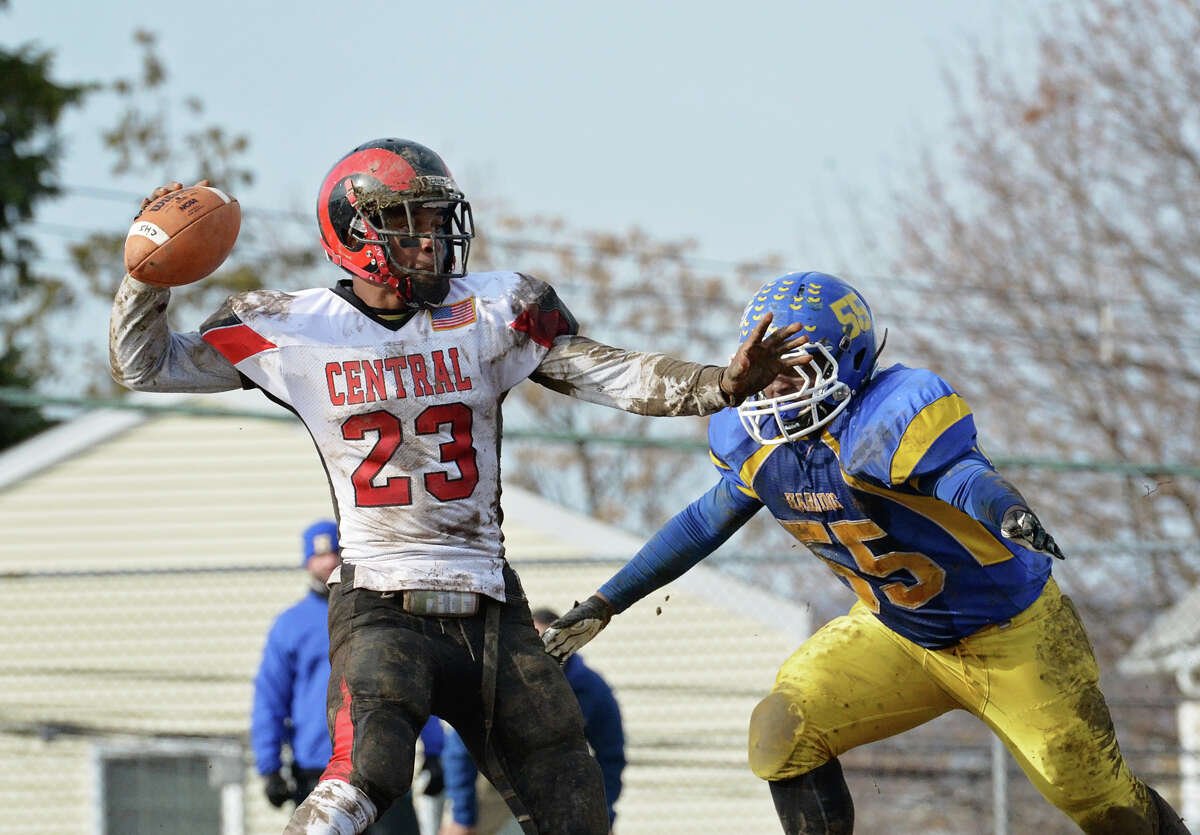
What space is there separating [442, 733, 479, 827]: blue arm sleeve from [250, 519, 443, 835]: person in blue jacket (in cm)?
15

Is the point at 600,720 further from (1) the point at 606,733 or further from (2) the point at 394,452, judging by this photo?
(2) the point at 394,452

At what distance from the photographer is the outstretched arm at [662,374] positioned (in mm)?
3688

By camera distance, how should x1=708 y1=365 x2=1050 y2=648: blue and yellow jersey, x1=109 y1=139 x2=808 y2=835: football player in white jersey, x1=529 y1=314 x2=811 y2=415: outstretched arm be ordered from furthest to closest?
x1=708 y1=365 x2=1050 y2=648: blue and yellow jersey < x1=109 y1=139 x2=808 y2=835: football player in white jersey < x1=529 y1=314 x2=811 y2=415: outstretched arm

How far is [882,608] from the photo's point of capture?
15.4ft

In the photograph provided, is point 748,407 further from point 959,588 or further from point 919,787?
point 919,787

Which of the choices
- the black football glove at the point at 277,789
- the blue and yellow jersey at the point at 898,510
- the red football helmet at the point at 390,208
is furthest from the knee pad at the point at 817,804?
the black football glove at the point at 277,789

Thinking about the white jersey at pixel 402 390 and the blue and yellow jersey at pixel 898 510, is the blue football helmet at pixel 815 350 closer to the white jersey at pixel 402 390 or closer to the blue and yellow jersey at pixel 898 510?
the blue and yellow jersey at pixel 898 510

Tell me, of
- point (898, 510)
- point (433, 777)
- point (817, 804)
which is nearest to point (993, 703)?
point (817, 804)

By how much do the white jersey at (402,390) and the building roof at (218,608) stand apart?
4.29m

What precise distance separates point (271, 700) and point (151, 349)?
3521 millimetres

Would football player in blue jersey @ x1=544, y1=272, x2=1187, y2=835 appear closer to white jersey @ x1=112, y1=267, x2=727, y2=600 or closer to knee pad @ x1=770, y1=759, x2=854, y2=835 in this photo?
knee pad @ x1=770, y1=759, x2=854, y2=835

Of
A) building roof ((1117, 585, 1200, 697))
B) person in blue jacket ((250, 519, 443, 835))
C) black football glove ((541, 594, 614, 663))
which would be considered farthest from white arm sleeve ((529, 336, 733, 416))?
building roof ((1117, 585, 1200, 697))

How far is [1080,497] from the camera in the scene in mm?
16016

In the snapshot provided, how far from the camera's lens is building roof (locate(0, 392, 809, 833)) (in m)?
10.4
